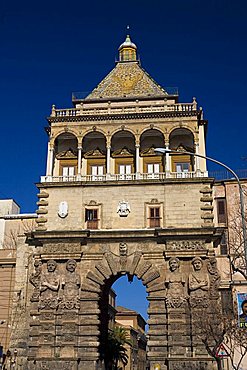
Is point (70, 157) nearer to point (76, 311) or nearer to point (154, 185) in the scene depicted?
point (154, 185)

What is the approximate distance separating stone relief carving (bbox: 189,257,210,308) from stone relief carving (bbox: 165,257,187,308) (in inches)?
23.8

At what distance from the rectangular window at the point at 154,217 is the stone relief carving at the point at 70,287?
20.7 feet

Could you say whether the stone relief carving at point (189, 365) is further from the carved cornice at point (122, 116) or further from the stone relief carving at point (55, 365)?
the carved cornice at point (122, 116)

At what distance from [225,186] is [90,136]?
1257 centimetres

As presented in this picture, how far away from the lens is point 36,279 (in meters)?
34.5

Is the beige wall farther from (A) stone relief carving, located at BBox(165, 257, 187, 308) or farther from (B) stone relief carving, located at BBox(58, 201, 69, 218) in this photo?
(A) stone relief carving, located at BBox(165, 257, 187, 308)

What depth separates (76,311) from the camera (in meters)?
33.0

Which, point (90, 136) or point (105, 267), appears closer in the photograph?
point (105, 267)

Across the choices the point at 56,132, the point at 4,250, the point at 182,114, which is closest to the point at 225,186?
the point at 182,114

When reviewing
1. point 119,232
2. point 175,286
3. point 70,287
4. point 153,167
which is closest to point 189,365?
point 175,286

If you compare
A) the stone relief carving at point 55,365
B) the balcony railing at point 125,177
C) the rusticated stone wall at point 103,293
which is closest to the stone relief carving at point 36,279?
the rusticated stone wall at point 103,293

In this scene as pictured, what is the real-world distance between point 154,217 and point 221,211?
8.92m

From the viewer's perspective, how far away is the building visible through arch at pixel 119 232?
3219cm

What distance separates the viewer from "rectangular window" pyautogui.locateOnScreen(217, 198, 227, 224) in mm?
41356
